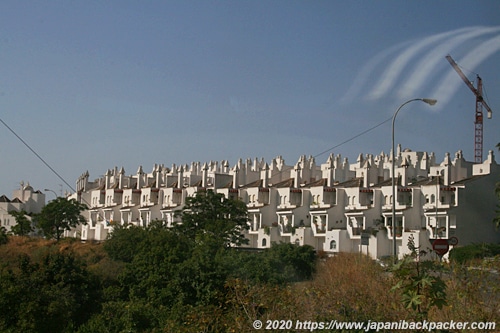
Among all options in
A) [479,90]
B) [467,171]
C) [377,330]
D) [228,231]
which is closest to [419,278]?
[377,330]

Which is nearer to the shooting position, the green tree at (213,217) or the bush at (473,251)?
the bush at (473,251)

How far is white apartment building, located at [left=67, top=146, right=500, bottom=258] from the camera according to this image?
59.3 metres

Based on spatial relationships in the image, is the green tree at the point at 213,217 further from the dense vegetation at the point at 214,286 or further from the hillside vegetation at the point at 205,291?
the hillside vegetation at the point at 205,291

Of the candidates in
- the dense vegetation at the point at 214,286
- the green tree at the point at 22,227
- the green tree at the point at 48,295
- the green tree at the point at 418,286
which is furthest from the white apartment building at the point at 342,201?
the green tree at the point at 418,286

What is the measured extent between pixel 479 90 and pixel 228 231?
3064cm

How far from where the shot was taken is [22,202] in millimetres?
118562

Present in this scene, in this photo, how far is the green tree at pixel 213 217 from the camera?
207 feet

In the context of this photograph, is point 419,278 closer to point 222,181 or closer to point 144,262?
point 144,262

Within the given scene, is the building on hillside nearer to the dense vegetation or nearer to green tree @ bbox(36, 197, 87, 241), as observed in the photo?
green tree @ bbox(36, 197, 87, 241)

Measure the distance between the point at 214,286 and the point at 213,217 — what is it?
30.3 m

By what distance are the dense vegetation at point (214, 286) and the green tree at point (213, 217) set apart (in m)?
0.11

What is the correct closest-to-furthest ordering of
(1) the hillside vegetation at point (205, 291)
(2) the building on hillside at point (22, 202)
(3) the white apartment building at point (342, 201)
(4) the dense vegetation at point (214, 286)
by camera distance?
1. (4) the dense vegetation at point (214, 286)
2. (1) the hillside vegetation at point (205, 291)
3. (3) the white apartment building at point (342, 201)
4. (2) the building on hillside at point (22, 202)

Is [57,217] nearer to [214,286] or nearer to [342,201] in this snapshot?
[342,201]

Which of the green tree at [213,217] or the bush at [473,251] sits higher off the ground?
the green tree at [213,217]
